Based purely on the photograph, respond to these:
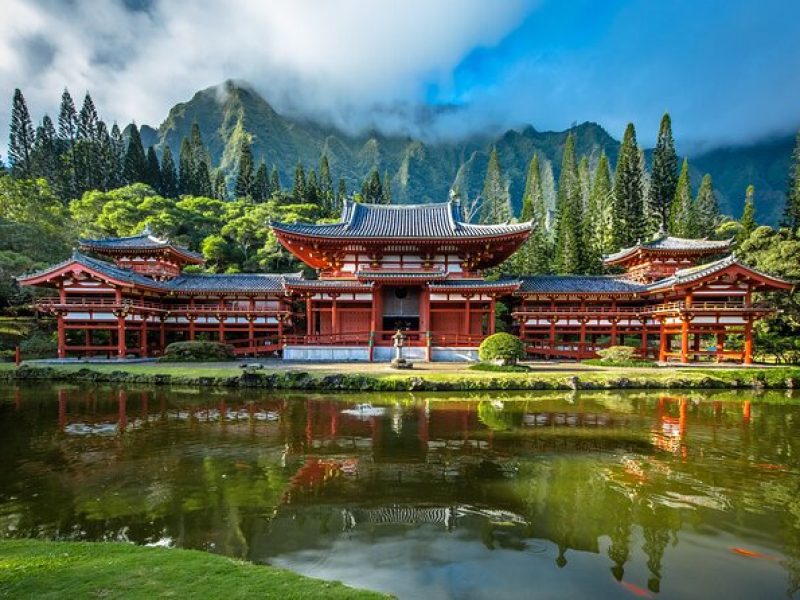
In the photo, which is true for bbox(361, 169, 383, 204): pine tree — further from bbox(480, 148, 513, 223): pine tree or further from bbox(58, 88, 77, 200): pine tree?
bbox(58, 88, 77, 200): pine tree

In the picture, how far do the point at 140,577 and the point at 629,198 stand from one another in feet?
185

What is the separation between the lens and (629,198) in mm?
50594

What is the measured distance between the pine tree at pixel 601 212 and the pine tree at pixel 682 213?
6.41 m

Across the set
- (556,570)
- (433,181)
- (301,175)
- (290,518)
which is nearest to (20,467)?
(290,518)

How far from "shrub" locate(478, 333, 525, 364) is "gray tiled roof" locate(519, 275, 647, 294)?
820 cm

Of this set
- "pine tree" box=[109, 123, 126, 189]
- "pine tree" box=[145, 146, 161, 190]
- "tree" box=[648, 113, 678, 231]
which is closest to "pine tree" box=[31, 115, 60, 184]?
"pine tree" box=[109, 123, 126, 189]

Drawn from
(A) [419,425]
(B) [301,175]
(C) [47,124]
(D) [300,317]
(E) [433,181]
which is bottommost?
(A) [419,425]

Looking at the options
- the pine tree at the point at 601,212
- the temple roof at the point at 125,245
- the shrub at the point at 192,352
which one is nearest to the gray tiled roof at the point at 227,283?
the temple roof at the point at 125,245

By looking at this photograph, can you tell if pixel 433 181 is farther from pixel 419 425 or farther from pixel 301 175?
pixel 419 425

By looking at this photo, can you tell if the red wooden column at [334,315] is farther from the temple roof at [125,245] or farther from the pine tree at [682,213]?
the pine tree at [682,213]

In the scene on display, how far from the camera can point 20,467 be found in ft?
28.9

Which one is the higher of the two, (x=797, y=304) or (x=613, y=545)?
(x=797, y=304)

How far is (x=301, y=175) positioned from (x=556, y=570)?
226 feet

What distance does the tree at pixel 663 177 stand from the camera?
174 feet
